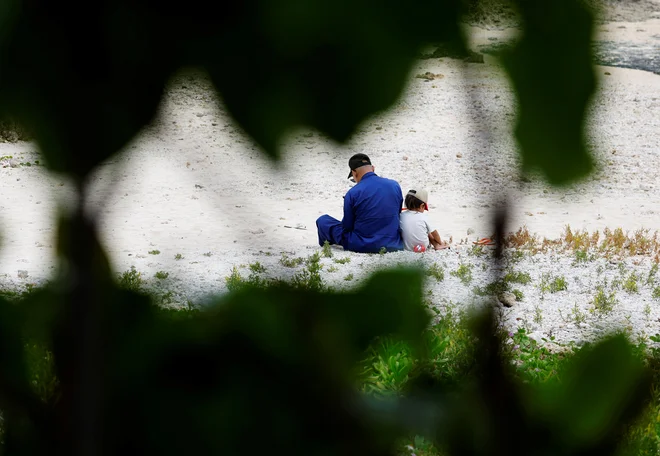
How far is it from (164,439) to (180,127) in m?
0.14

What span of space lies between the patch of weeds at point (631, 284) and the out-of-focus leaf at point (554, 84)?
478 cm

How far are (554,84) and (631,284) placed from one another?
190 inches

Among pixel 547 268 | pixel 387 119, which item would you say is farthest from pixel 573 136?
pixel 547 268

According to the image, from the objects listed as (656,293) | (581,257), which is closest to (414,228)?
(581,257)

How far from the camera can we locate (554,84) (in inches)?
10.0

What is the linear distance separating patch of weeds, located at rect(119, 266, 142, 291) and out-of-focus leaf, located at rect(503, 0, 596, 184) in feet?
0.67

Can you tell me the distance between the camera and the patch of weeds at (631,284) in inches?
185

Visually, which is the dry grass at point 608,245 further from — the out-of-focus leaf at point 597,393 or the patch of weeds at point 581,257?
the out-of-focus leaf at point 597,393

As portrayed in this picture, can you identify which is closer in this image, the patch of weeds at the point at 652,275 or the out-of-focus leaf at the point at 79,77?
the out-of-focus leaf at the point at 79,77

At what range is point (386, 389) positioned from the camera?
40 cm

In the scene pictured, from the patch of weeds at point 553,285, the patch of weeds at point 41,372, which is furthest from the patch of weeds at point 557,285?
the patch of weeds at point 41,372

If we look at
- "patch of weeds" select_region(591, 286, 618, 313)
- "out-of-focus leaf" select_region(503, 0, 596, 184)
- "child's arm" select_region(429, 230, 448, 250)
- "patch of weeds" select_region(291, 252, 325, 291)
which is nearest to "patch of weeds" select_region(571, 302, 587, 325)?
"patch of weeds" select_region(591, 286, 618, 313)

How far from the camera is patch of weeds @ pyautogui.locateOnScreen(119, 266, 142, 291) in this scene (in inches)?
14.7

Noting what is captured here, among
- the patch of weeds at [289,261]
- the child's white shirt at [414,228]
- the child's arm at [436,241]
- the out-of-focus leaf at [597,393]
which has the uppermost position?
the patch of weeds at [289,261]
